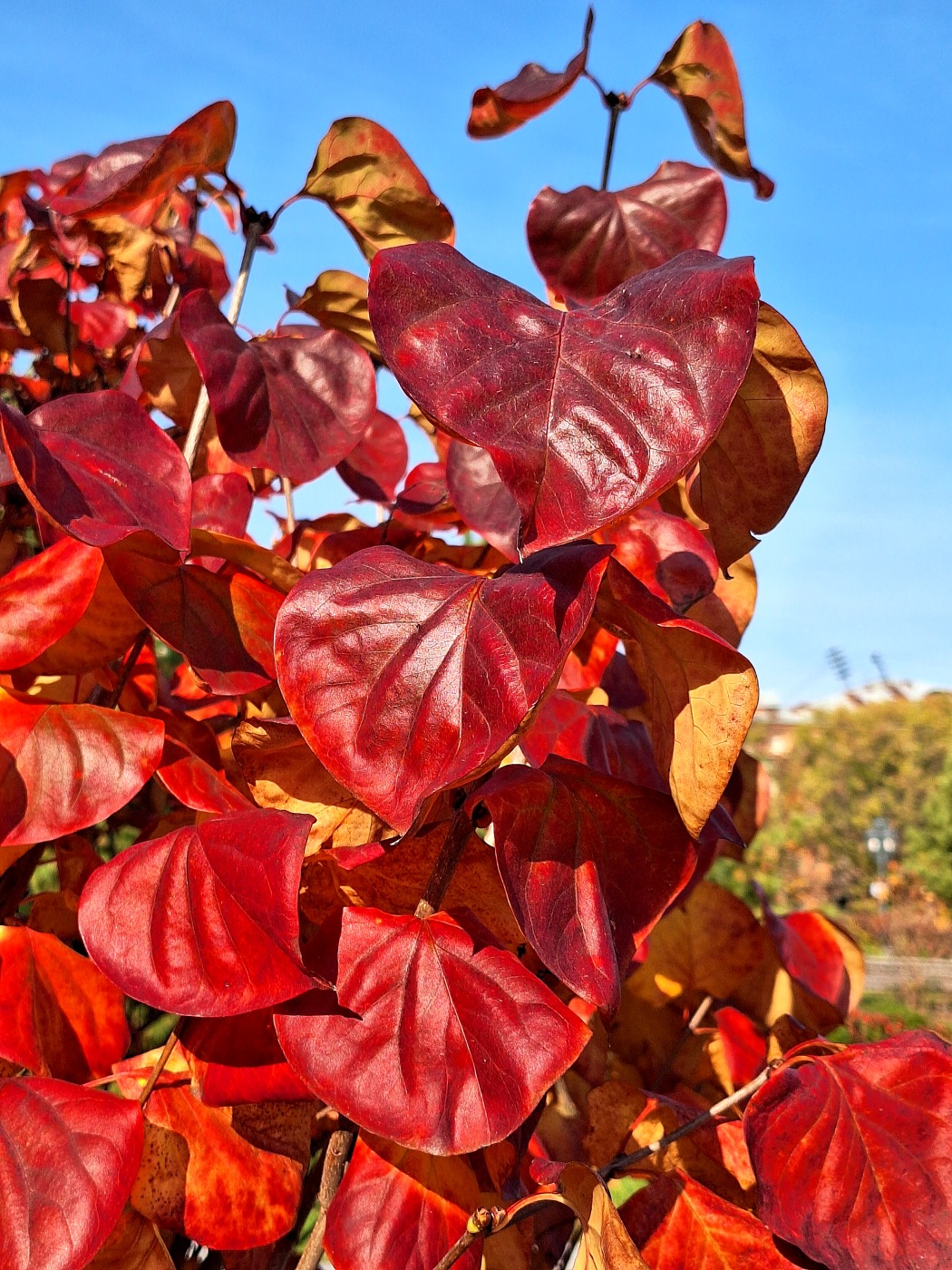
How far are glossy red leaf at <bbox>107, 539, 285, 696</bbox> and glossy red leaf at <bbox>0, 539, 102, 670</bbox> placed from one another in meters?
0.02

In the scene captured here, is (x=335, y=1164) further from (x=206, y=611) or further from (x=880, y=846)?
(x=880, y=846)

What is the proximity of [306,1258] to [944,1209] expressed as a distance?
0.38 m

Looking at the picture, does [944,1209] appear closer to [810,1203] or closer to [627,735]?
[810,1203]

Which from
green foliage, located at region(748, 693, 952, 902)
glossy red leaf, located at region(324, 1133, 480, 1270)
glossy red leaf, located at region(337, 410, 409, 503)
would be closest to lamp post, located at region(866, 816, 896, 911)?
green foliage, located at region(748, 693, 952, 902)

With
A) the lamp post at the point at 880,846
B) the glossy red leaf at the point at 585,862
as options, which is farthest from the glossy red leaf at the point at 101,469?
the lamp post at the point at 880,846

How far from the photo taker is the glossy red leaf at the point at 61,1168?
1.75 feet

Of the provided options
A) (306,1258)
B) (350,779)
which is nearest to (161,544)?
(350,779)

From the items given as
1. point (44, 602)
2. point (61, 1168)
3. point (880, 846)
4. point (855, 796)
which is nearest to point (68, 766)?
point (44, 602)

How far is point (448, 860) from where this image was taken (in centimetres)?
59

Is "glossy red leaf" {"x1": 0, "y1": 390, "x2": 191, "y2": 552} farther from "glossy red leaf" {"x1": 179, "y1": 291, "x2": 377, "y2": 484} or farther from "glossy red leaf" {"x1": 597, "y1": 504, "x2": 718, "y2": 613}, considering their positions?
"glossy red leaf" {"x1": 597, "y1": 504, "x2": 718, "y2": 613}

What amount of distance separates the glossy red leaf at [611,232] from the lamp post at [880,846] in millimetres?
14262

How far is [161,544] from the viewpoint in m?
0.63

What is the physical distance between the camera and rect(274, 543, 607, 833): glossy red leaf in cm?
46

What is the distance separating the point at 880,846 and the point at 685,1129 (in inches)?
598
